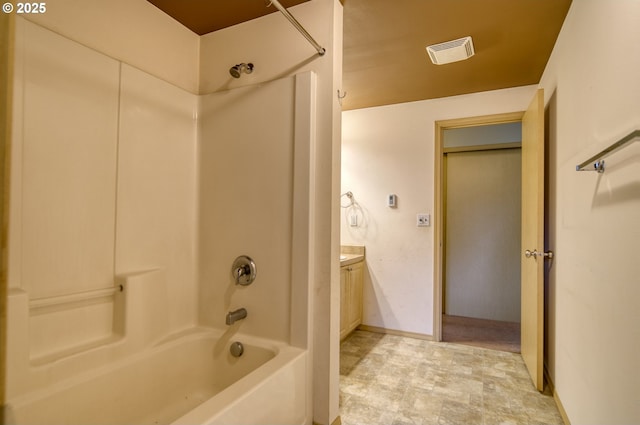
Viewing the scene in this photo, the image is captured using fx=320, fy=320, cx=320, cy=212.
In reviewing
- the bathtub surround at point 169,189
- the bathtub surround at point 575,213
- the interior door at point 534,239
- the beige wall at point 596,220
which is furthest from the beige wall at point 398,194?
the bathtub surround at point 169,189

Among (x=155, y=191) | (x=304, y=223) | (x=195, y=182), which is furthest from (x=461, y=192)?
(x=155, y=191)

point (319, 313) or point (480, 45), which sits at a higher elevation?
point (480, 45)

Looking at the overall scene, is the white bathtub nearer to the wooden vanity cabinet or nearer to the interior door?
the wooden vanity cabinet

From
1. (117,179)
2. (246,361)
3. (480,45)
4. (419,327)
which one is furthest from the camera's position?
(419,327)

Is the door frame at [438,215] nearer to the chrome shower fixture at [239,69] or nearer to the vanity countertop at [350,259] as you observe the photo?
the vanity countertop at [350,259]

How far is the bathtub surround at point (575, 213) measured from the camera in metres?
1.15

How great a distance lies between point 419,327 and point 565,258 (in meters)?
1.59

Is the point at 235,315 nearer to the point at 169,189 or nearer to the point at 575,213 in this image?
the point at 169,189

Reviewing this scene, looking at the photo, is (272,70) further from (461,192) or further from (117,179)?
(461,192)

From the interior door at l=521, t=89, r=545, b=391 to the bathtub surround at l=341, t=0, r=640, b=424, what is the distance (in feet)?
0.28

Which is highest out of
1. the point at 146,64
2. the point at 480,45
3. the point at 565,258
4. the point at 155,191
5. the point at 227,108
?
the point at 480,45

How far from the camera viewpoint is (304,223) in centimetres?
171

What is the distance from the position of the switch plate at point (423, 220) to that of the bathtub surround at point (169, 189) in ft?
5.43

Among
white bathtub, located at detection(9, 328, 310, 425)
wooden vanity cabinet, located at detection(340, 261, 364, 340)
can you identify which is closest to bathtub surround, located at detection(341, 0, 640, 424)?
wooden vanity cabinet, located at detection(340, 261, 364, 340)
